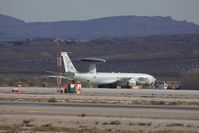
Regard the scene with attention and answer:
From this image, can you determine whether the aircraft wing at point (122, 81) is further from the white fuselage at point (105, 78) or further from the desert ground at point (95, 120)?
the desert ground at point (95, 120)

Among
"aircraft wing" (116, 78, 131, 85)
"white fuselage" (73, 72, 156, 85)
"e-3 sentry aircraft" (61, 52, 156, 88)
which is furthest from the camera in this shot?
"aircraft wing" (116, 78, 131, 85)

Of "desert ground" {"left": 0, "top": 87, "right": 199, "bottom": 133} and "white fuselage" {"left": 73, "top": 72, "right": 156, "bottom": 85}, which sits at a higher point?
"white fuselage" {"left": 73, "top": 72, "right": 156, "bottom": 85}

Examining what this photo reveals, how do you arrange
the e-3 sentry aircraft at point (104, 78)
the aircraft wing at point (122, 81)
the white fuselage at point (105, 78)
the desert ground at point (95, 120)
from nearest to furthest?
the desert ground at point (95, 120) < the e-3 sentry aircraft at point (104, 78) < the white fuselage at point (105, 78) < the aircraft wing at point (122, 81)

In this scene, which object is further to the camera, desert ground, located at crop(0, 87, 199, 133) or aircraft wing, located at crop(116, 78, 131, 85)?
aircraft wing, located at crop(116, 78, 131, 85)

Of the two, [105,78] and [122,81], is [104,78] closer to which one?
[105,78]

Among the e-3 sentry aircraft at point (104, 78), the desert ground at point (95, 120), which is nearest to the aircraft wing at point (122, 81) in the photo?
the e-3 sentry aircraft at point (104, 78)

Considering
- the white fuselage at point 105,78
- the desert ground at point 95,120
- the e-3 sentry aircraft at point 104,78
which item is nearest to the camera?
the desert ground at point 95,120

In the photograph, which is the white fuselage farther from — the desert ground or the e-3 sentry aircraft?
the desert ground

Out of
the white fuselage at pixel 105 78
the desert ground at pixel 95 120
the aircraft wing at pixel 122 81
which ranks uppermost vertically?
the white fuselage at pixel 105 78

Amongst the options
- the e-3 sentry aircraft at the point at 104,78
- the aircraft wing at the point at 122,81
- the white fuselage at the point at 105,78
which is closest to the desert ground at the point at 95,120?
the e-3 sentry aircraft at the point at 104,78

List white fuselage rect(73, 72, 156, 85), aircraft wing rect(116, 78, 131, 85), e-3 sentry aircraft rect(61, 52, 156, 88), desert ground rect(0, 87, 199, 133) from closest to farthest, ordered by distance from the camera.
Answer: desert ground rect(0, 87, 199, 133) < e-3 sentry aircraft rect(61, 52, 156, 88) < white fuselage rect(73, 72, 156, 85) < aircraft wing rect(116, 78, 131, 85)

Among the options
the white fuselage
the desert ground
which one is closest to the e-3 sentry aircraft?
the white fuselage

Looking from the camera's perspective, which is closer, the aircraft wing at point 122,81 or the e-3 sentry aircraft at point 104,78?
the e-3 sentry aircraft at point 104,78

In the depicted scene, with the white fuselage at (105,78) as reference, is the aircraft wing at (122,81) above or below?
below
